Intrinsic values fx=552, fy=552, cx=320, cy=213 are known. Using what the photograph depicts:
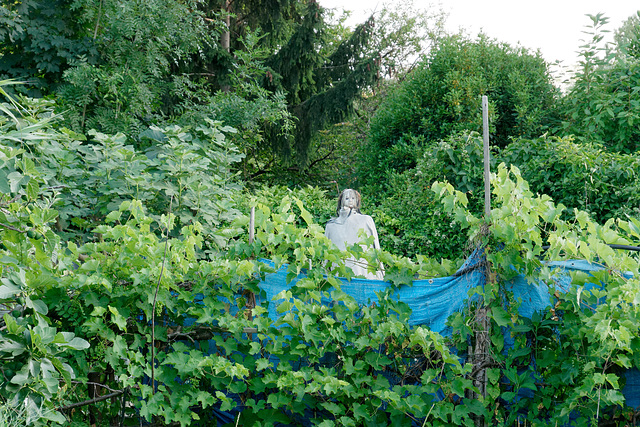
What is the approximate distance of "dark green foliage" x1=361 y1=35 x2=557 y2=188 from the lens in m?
8.27

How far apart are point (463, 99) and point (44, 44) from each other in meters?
6.24

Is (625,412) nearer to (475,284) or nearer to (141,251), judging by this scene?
(475,284)

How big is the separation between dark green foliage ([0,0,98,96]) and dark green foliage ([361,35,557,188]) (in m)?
4.75

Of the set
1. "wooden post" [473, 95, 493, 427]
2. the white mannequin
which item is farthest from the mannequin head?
"wooden post" [473, 95, 493, 427]

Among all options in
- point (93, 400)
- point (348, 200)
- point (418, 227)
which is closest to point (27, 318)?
point (93, 400)

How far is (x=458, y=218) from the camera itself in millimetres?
3109

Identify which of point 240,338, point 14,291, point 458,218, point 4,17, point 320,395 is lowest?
point 320,395

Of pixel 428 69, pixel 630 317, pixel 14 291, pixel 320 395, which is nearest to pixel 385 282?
pixel 320 395

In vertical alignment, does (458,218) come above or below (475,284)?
above

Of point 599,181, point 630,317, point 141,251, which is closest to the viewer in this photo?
point 630,317

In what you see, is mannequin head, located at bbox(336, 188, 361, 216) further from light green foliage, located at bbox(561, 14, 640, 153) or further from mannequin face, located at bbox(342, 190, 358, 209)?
light green foliage, located at bbox(561, 14, 640, 153)

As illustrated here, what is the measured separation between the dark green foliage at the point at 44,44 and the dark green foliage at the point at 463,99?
4.75m

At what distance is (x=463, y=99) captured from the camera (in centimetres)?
837

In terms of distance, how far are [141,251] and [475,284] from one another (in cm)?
189
